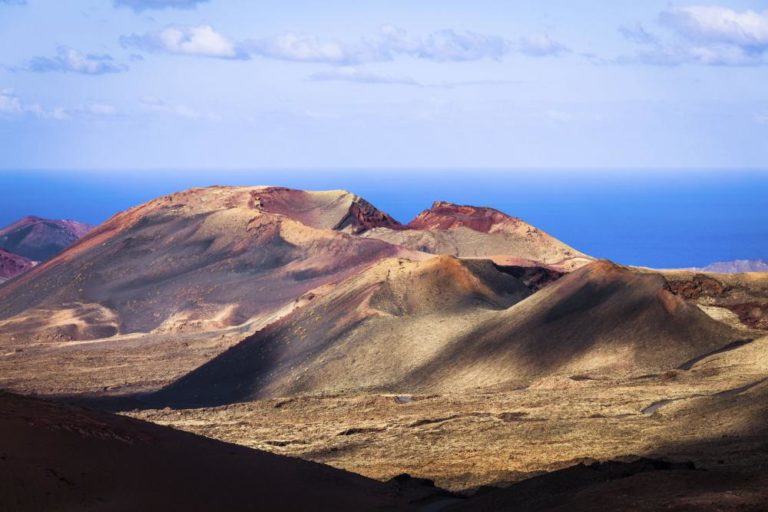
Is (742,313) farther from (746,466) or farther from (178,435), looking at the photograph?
(178,435)

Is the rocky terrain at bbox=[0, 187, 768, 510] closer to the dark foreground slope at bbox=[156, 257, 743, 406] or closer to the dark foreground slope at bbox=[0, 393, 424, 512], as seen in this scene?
the dark foreground slope at bbox=[156, 257, 743, 406]

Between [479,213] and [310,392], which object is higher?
[479,213]

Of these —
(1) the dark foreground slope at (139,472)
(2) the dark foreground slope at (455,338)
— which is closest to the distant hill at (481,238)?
(2) the dark foreground slope at (455,338)

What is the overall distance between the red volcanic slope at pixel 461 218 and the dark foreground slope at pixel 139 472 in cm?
6061

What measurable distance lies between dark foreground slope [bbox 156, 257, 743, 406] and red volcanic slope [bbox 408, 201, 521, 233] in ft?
105

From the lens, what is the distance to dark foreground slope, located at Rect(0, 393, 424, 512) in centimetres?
1792

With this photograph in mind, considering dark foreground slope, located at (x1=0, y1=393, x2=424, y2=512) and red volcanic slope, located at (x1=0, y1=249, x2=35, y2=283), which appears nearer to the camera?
dark foreground slope, located at (x1=0, y1=393, x2=424, y2=512)

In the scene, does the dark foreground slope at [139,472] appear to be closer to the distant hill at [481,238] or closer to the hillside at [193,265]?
the hillside at [193,265]

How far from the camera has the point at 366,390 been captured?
40562mm

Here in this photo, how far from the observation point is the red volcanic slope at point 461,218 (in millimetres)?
83562

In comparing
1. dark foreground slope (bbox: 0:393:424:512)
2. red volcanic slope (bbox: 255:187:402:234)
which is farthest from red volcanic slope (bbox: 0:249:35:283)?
dark foreground slope (bbox: 0:393:424:512)

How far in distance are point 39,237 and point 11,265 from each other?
82.3 ft

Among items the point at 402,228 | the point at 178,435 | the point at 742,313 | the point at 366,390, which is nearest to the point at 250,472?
the point at 178,435

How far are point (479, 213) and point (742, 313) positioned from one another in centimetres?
3796
